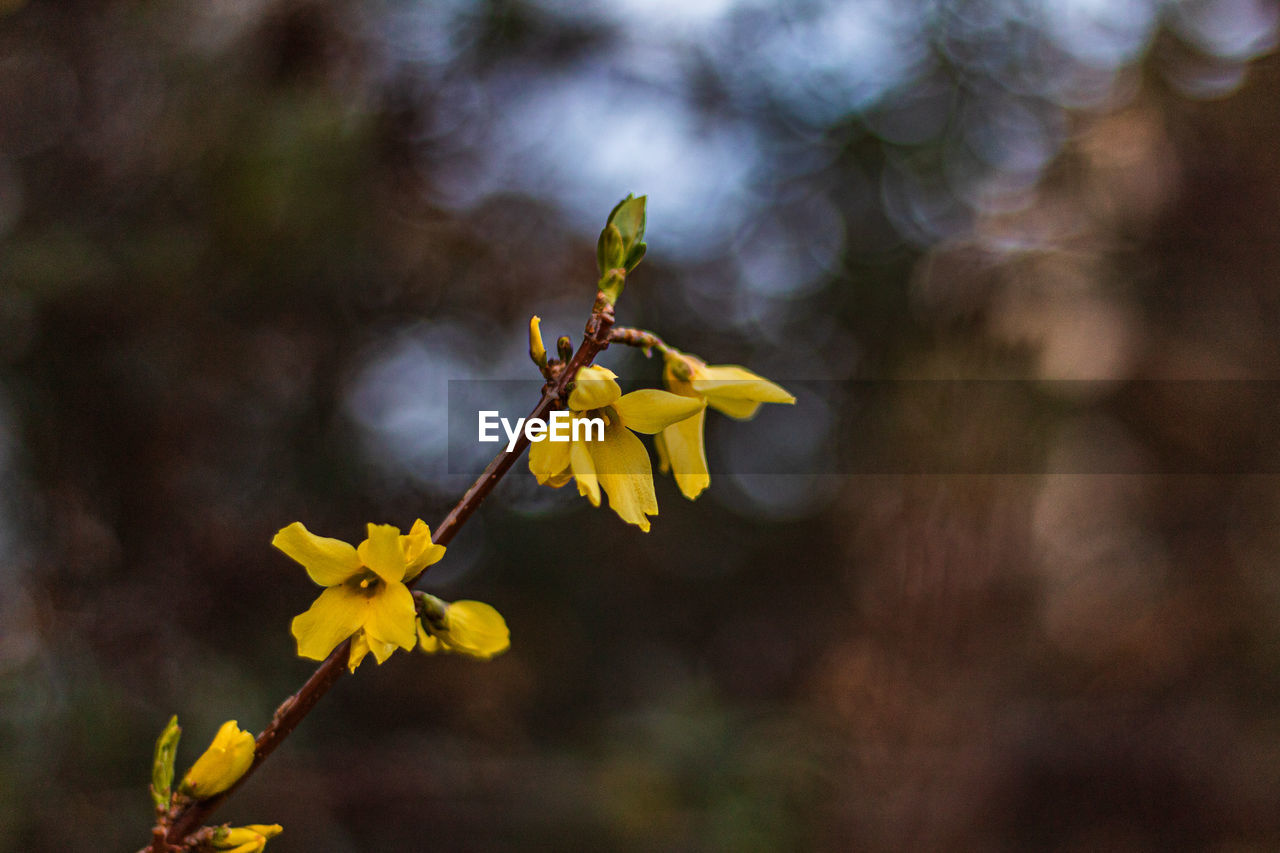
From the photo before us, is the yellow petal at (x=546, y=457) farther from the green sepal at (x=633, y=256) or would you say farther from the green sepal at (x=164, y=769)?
the green sepal at (x=164, y=769)

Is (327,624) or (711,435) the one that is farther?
(711,435)

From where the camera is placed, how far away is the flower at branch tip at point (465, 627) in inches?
18.3

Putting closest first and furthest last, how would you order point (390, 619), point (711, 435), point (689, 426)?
point (390, 619)
point (689, 426)
point (711, 435)

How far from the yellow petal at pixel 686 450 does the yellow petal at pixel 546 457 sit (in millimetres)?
124

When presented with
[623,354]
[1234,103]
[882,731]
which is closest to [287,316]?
[623,354]

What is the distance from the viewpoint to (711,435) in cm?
322

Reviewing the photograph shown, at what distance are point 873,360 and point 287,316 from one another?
7.17 ft

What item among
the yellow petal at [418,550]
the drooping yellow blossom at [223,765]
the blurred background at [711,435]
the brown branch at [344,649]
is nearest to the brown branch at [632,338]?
the brown branch at [344,649]

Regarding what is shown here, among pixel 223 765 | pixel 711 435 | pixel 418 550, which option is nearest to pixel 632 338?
pixel 418 550

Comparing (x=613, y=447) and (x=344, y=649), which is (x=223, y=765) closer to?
(x=344, y=649)

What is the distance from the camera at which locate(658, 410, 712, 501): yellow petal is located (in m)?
0.56

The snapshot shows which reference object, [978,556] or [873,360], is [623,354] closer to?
[873,360]

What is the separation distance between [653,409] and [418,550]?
0.17 m

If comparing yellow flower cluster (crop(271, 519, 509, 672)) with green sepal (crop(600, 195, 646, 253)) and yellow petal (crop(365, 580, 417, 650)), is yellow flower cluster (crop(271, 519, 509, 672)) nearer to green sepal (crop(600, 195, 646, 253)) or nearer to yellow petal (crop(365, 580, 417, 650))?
yellow petal (crop(365, 580, 417, 650))
